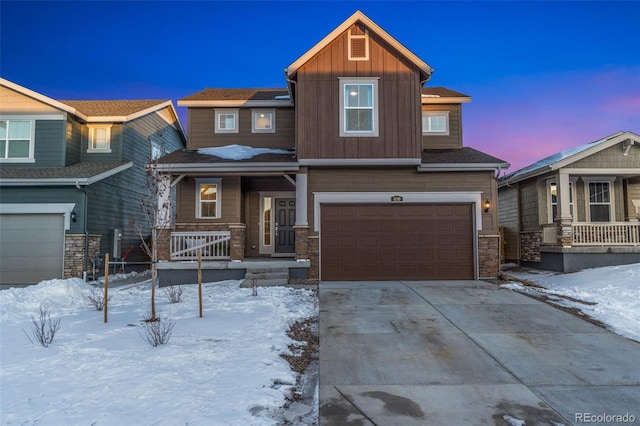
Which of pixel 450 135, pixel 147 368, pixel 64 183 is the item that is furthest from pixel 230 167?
pixel 450 135

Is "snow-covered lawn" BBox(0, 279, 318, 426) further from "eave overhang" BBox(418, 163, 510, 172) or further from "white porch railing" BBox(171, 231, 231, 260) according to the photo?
"eave overhang" BBox(418, 163, 510, 172)

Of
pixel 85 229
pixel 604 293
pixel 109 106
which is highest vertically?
pixel 109 106

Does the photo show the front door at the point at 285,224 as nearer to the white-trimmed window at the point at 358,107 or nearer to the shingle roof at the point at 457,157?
the white-trimmed window at the point at 358,107

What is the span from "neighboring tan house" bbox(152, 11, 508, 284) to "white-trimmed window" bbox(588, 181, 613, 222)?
18.6 feet

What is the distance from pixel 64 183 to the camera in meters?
12.6

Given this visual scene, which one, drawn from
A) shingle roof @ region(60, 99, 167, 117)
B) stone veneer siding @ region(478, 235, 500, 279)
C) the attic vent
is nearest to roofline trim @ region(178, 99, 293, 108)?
the attic vent

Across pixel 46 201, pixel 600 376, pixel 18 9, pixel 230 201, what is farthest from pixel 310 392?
pixel 18 9

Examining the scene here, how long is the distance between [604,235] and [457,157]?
5.95m

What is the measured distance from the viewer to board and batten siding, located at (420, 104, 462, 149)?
13.7m

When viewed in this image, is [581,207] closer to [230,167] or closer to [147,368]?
[230,167]

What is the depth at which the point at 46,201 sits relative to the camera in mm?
12750

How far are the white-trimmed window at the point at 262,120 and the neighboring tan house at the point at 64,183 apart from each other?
361 centimetres

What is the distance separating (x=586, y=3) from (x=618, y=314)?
48.3 feet

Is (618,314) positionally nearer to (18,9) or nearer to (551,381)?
(551,381)
